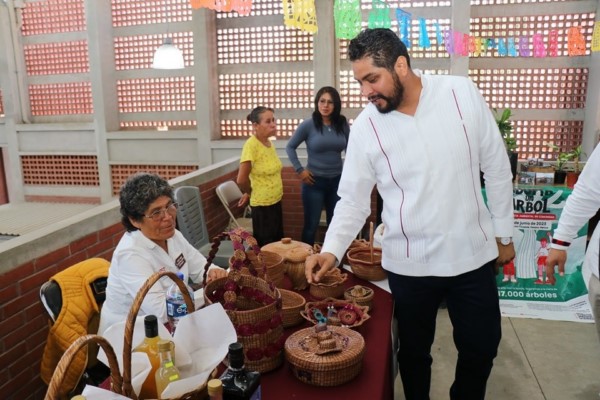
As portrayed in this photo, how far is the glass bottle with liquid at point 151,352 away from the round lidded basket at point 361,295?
92cm

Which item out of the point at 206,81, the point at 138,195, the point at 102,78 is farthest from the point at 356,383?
the point at 102,78

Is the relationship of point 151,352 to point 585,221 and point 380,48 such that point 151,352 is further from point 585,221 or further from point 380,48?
point 585,221

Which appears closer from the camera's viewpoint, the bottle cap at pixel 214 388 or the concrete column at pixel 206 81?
the bottle cap at pixel 214 388

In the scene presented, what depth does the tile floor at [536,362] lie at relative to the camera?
2.76 meters

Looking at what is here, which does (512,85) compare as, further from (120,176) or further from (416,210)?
(120,176)

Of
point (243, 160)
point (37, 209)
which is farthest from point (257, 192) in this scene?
point (37, 209)

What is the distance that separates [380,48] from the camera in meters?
1.71

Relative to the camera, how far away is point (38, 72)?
305 inches

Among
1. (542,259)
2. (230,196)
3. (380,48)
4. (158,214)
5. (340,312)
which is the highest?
(380,48)

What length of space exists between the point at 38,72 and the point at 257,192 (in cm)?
555

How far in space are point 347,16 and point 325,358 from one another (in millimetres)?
4073

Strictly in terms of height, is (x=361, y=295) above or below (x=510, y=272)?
above

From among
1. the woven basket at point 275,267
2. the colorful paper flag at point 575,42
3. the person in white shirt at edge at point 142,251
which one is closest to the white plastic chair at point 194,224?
the person in white shirt at edge at point 142,251

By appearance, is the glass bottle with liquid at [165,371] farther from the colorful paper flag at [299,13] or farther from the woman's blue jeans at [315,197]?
the colorful paper flag at [299,13]
